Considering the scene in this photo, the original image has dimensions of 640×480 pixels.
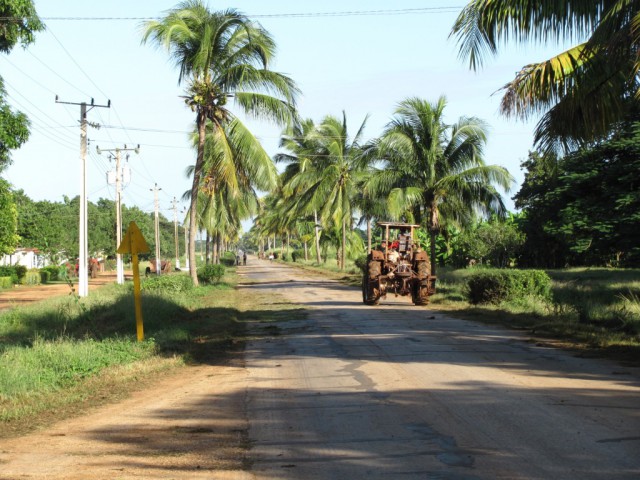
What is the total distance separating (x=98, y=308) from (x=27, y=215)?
4049 centimetres

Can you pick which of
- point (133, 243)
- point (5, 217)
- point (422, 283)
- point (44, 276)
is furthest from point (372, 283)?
point (44, 276)

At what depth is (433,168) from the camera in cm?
3070

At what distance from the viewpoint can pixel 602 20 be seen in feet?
34.7

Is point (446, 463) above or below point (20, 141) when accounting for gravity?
below

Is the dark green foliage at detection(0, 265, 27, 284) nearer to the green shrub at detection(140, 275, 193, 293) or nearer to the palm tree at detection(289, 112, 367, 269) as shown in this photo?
the palm tree at detection(289, 112, 367, 269)

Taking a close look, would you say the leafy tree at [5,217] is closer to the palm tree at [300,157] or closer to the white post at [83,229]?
the white post at [83,229]

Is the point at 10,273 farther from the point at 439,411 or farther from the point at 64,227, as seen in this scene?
the point at 439,411

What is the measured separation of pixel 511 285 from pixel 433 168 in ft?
33.1

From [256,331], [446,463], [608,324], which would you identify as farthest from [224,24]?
[446,463]

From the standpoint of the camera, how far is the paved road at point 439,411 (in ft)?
19.4

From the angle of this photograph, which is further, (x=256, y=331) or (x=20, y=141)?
(x=20, y=141)

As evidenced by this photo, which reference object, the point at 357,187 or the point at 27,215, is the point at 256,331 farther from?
the point at 27,215

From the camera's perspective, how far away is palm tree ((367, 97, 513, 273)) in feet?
97.7

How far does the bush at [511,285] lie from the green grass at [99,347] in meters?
6.17
